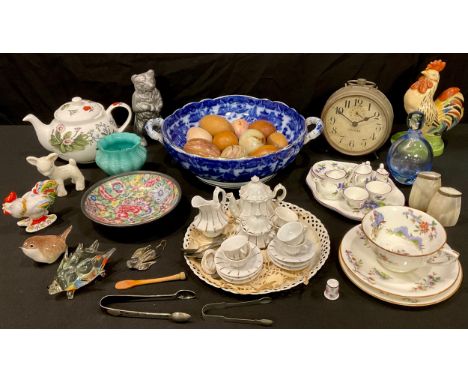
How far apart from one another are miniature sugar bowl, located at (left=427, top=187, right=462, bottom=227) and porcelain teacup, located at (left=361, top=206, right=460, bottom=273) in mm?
150

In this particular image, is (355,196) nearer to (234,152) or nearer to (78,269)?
(234,152)

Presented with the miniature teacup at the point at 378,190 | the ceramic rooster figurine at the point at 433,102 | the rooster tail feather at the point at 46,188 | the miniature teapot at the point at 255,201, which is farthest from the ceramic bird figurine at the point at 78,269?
the ceramic rooster figurine at the point at 433,102

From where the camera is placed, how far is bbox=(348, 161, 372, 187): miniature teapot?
1.40 meters

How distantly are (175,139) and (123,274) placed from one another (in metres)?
0.61

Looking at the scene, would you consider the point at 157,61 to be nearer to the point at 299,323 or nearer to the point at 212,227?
the point at 212,227

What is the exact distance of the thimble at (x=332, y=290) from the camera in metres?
1.06

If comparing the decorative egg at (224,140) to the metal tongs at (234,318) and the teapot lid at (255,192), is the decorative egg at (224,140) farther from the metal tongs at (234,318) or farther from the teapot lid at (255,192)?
the metal tongs at (234,318)

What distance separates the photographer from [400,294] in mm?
1029

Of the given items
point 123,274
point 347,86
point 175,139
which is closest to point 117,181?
point 175,139

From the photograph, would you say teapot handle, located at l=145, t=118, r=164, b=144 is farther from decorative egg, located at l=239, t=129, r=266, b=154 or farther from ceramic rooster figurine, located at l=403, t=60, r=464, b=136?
ceramic rooster figurine, located at l=403, t=60, r=464, b=136

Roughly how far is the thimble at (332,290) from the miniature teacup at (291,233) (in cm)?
13

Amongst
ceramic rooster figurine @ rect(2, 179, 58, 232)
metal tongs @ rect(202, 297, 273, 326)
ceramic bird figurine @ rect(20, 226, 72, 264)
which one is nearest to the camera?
metal tongs @ rect(202, 297, 273, 326)

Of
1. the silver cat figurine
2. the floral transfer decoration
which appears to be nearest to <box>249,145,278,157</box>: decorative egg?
the silver cat figurine

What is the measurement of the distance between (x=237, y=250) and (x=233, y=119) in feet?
2.52
